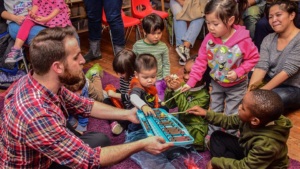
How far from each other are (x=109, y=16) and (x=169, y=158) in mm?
1704

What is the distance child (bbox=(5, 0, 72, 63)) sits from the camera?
281 cm

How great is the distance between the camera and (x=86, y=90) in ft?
7.32

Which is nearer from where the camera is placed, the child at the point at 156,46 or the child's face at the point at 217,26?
the child's face at the point at 217,26

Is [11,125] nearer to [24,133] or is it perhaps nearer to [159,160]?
[24,133]

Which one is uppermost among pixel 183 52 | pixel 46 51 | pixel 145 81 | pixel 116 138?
pixel 46 51

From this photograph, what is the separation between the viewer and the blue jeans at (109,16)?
10.1ft

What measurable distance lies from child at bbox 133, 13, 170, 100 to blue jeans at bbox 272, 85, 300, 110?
84 cm

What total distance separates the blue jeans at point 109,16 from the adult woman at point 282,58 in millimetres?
1412

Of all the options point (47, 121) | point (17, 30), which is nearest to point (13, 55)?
point (17, 30)

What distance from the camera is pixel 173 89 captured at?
1949 millimetres

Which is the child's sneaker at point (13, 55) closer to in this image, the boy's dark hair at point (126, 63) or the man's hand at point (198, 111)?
the boy's dark hair at point (126, 63)

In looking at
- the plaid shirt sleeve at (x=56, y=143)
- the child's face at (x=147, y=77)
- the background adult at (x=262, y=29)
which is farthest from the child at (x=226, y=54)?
the background adult at (x=262, y=29)

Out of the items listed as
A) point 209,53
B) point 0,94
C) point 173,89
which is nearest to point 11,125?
point 173,89

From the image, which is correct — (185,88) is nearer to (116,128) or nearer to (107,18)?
(116,128)
